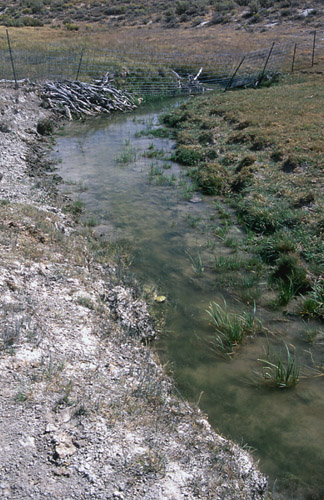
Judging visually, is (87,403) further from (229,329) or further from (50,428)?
(229,329)

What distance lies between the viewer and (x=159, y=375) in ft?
16.9

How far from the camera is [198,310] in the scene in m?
6.80

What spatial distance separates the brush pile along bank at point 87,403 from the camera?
134 inches

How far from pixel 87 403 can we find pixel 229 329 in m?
2.61

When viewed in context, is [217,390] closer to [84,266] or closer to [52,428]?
[52,428]


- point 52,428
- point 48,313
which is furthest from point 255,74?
point 52,428

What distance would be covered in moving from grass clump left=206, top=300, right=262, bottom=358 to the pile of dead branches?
662 inches

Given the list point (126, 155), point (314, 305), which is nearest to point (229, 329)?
point (314, 305)

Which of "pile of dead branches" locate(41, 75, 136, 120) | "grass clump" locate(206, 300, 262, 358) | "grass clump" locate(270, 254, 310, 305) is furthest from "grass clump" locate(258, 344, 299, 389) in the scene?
"pile of dead branches" locate(41, 75, 136, 120)

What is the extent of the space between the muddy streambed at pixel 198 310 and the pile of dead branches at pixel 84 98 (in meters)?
6.94

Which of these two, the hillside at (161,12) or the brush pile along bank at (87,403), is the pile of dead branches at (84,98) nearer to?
the brush pile along bank at (87,403)

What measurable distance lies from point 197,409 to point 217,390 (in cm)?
55

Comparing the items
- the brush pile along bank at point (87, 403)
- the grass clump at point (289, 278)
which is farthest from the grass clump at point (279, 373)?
the grass clump at point (289, 278)

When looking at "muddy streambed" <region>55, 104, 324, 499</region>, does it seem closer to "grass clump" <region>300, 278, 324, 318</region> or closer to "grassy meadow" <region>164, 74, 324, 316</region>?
"grass clump" <region>300, 278, 324, 318</region>
